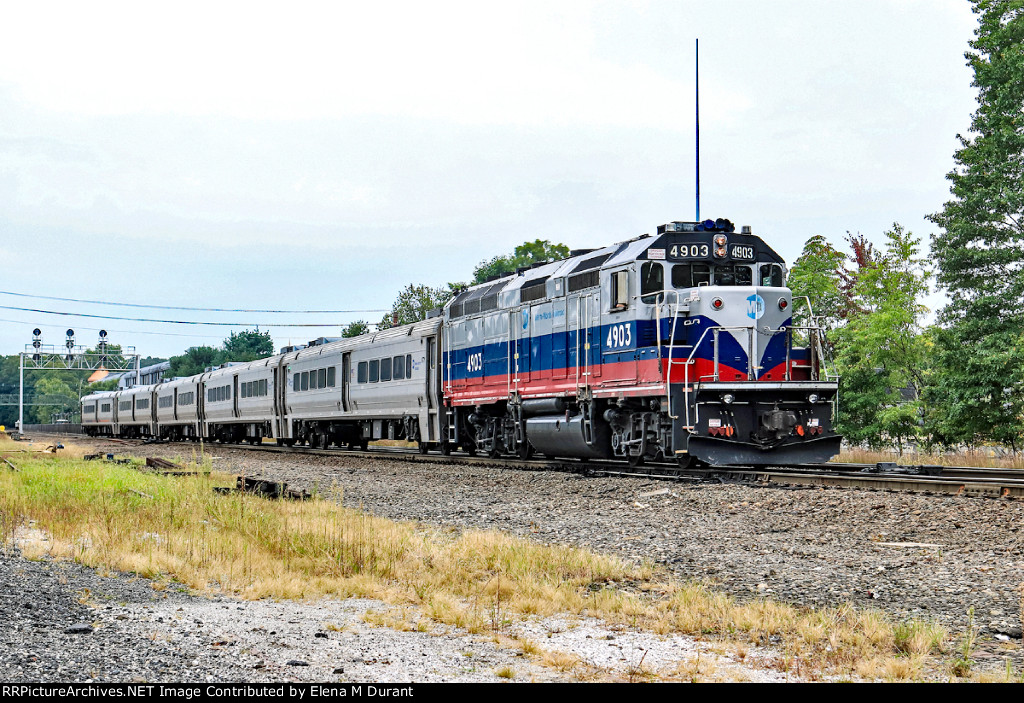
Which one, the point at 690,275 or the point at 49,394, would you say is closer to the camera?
the point at 690,275

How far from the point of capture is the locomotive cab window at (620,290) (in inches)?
663

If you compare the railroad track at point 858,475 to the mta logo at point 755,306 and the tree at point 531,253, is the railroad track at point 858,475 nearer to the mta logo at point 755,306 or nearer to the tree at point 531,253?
the mta logo at point 755,306

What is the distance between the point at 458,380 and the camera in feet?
77.5

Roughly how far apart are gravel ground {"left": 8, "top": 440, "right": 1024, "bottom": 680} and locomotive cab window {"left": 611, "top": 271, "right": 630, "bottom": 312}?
3006 mm

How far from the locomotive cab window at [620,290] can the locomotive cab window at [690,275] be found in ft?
2.61

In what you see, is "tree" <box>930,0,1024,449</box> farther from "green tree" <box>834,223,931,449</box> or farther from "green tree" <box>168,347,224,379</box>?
"green tree" <box>168,347,224,379</box>

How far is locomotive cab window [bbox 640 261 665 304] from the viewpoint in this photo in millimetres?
16609

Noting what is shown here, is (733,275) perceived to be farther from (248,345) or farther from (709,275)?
(248,345)

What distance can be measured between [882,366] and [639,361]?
745 inches

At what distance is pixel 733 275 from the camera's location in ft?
55.5

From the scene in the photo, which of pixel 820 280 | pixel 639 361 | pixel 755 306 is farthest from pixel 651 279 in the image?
pixel 820 280

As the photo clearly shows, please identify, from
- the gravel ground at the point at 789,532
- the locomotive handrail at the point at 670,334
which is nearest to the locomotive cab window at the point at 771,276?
the locomotive handrail at the point at 670,334

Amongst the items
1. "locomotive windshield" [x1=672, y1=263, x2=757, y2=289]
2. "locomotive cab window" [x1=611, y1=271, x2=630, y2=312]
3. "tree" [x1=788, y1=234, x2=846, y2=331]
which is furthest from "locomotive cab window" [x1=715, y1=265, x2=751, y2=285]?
"tree" [x1=788, y1=234, x2=846, y2=331]
